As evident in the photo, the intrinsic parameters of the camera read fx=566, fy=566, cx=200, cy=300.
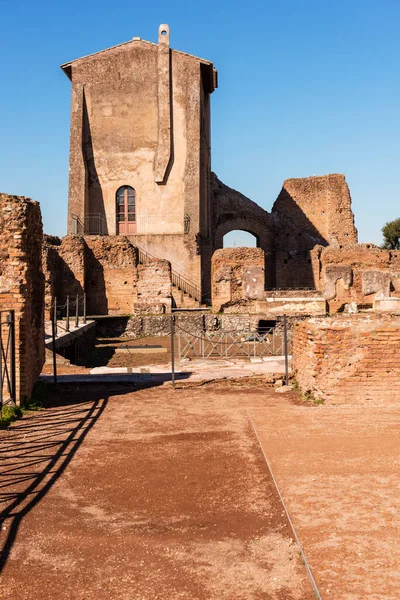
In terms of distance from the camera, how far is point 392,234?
1970 inches

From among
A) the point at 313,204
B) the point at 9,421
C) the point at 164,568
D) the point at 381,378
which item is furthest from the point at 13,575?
the point at 313,204

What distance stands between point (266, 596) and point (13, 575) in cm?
149

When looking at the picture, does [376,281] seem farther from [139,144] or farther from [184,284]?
[139,144]

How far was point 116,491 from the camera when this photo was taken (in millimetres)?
4762

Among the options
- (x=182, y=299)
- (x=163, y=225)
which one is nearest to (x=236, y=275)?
(x=182, y=299)

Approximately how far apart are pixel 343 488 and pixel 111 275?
67.3 ft

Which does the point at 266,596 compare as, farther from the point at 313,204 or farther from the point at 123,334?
the point at 313,204

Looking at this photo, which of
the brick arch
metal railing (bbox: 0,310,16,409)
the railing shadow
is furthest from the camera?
the brick arch

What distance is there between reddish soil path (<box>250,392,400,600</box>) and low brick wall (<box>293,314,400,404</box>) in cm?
42

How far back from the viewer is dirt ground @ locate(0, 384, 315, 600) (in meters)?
3.24

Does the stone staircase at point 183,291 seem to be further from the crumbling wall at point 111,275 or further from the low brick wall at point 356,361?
the low brick wall at point 356,361

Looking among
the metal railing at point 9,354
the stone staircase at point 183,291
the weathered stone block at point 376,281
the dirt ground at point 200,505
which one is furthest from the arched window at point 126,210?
the dirt ground at point 200,505

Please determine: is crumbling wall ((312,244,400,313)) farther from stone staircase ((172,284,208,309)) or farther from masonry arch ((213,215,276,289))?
masonry arch ((213,215,276,289))

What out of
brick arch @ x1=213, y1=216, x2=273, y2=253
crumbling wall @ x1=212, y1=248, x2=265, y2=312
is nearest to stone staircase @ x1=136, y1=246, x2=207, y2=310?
crumbling wall @ x1=212, y1=248, x2=265, y2=312
